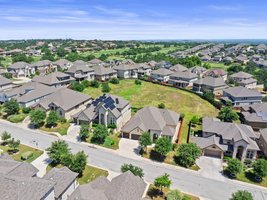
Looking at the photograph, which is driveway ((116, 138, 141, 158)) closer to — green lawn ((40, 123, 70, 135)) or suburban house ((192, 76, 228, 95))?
green lawn ((40, 123, 70, 135))

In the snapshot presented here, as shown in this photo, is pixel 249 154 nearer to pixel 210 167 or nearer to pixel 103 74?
pixel 210 167

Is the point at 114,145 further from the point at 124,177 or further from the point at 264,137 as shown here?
the point at 264,137

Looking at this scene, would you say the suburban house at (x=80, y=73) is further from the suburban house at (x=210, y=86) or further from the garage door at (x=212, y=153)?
the garage door at (x=212, y=153)

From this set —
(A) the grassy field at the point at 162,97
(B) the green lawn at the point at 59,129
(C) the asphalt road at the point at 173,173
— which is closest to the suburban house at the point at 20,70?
(A) the grassy field at the point at 162,97

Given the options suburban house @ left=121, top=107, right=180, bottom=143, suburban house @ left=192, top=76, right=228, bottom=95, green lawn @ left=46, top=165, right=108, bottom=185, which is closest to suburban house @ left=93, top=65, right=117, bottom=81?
suburban house @ left=192, top=76, right=228, bottom=95

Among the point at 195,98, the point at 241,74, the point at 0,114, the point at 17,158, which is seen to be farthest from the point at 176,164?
the point at 241,74
